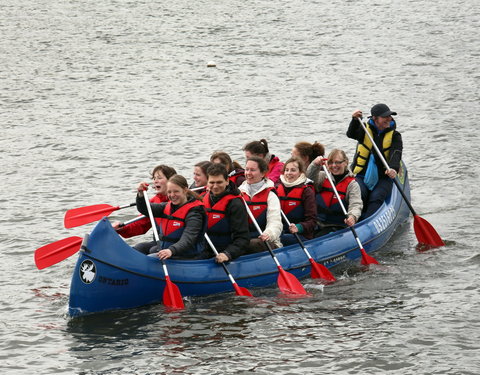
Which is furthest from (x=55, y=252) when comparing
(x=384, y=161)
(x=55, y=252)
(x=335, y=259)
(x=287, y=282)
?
(x=384, y=161)

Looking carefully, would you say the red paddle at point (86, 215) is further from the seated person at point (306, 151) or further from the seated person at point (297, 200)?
the seated person at point (306, 151)

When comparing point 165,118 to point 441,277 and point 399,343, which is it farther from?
point 399,343

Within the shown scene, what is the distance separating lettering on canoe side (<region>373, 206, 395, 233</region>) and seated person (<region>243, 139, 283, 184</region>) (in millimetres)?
1383

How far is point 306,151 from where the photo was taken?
36.5 ft

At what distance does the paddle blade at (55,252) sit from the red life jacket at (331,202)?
309 cm

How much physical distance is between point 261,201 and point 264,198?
5 cm

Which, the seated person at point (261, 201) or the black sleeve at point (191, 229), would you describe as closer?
the black sleeve at point (191, 229)

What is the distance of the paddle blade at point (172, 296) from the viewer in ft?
29.7

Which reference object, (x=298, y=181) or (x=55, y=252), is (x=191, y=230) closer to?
(x=55, y=252)

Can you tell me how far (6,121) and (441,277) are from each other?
1161 centimetres

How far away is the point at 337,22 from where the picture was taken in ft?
94.8

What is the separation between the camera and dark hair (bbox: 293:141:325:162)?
11.1m

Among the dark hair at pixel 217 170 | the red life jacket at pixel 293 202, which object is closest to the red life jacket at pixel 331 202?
the red life jacket at pixel 293 202

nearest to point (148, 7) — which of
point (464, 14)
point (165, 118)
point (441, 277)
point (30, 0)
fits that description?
point (30, 0)
